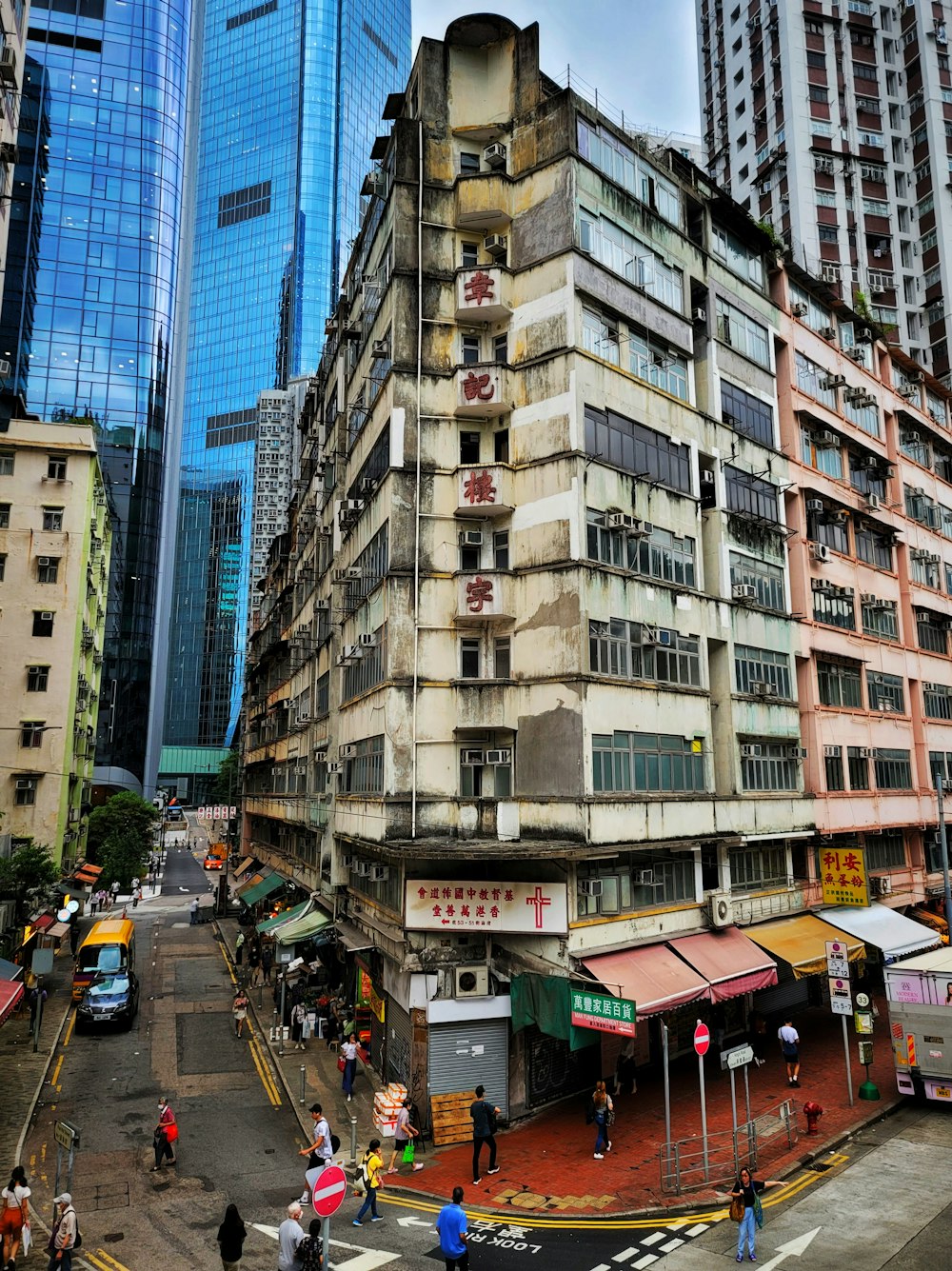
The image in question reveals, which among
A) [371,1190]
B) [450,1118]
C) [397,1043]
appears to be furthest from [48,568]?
[371,1190]

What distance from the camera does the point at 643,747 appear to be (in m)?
21.9

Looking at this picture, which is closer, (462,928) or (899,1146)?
(899,1146)

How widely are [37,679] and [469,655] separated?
33711mm

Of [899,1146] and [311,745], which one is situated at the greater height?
[311,745]

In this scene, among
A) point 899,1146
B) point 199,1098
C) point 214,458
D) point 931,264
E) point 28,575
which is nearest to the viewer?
point 899,1146

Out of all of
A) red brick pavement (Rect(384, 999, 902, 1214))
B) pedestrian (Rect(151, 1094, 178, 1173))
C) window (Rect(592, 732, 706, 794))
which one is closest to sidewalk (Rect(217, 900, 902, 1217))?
red brick pavement (Rect(384, 999, 902, 1214))

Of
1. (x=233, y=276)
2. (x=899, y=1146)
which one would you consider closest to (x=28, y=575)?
(x=899, y=1146)

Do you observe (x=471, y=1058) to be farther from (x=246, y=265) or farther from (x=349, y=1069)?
(x=246, y=265)

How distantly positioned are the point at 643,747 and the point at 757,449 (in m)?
12.7

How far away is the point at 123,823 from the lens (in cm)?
5962

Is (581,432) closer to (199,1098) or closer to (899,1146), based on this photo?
(899,1146)

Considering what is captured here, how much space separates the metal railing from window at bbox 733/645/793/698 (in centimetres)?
1188

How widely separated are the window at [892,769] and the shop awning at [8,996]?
2870cm

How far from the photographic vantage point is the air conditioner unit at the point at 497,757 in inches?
861
